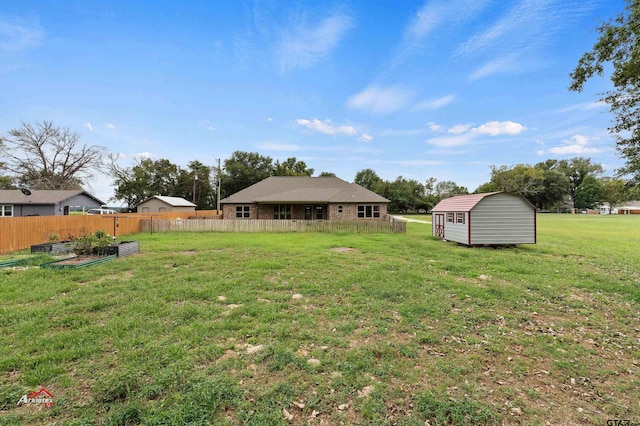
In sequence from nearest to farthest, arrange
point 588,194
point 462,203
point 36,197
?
point 462,203
point 36,197
point 588,194

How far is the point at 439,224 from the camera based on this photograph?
49.4ft

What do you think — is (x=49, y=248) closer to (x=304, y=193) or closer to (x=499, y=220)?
(x=304, y=193)

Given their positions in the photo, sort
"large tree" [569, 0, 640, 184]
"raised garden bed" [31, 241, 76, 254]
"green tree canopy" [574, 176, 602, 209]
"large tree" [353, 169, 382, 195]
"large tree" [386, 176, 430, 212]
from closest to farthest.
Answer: "large tree" [569, 0, 640, 184] < "raised garden bed" [31, 241, 76, 254] < "large tree" [386, 176, 430, 212] < "large tree" [353, 169, 382, 195] < "green tree canopy" [574, 176, 602, 209]

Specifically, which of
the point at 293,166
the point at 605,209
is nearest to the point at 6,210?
the point at 293,166

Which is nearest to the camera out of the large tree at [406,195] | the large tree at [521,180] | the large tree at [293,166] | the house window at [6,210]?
the house window at [6,210]

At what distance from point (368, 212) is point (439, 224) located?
356 inches

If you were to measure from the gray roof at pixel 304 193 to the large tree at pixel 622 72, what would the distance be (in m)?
16.9

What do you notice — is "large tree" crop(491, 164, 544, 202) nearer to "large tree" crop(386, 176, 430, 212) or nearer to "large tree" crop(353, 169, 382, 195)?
"large tree" crop(386, 176, 430, 212)

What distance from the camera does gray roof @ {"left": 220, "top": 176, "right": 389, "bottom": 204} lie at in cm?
2344

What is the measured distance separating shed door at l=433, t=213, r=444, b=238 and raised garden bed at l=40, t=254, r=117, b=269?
14.9 meters

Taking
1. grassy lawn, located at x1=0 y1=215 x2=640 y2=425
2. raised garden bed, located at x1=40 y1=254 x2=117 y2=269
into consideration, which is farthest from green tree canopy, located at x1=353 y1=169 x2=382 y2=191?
grassy lawn, located at x1=0 y1=215 x2=640 y2=425

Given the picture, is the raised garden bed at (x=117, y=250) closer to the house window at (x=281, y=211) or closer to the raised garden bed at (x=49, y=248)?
the raised garden bed at (x=49, y=248)

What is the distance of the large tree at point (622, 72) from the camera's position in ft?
16.3

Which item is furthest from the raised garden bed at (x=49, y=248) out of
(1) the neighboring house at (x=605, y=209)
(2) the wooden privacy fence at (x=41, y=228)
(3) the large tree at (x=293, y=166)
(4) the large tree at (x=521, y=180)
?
(1) the neighboring house at (x=605, y=209)
